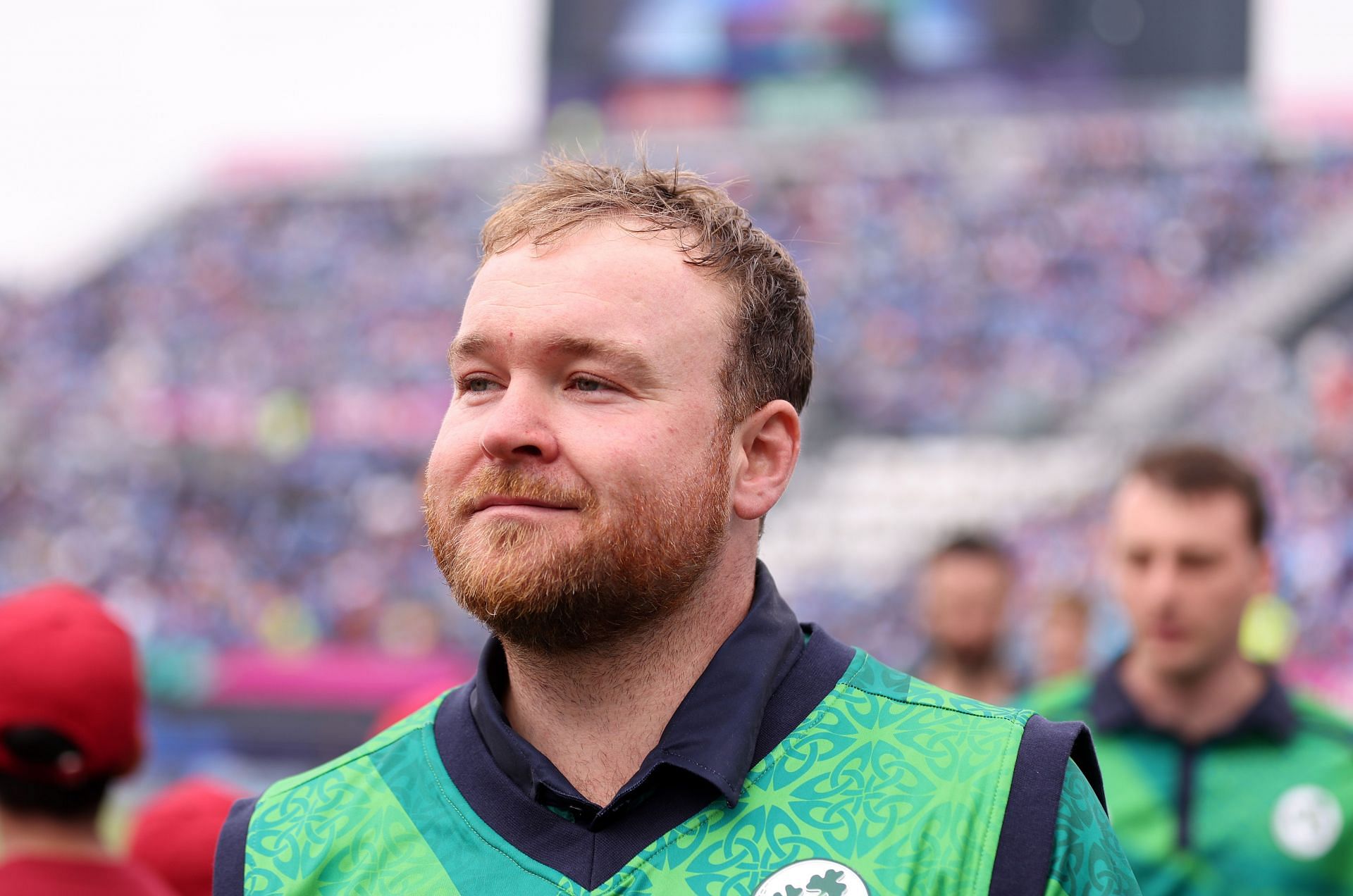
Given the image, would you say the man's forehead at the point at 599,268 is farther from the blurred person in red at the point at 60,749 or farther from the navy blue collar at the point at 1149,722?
the navy blue collar at the point at 1149,722

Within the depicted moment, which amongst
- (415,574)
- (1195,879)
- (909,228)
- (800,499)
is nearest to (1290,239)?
(909,228)

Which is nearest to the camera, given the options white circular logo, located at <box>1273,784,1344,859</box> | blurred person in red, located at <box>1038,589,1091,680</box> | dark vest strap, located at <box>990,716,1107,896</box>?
dark vest strap, located at <box>990,716,1107,896</box>

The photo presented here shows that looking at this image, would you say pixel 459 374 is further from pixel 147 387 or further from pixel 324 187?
pixel 324 187

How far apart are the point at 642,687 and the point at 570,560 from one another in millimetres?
211

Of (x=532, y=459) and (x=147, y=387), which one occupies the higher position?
(x=532, y=459)

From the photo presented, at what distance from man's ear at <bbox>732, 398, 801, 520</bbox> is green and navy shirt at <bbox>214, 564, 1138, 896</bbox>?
0.44 feet

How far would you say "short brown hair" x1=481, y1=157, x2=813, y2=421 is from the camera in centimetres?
179

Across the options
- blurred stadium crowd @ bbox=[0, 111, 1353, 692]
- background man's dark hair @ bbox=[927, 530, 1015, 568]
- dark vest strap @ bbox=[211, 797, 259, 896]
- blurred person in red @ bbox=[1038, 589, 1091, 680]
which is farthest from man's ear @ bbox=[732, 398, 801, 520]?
blurred stadium crowd @ bbox=[0, 111, 1353, 692]

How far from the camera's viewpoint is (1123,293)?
20625 millimetres

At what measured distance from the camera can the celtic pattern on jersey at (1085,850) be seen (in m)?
1.53

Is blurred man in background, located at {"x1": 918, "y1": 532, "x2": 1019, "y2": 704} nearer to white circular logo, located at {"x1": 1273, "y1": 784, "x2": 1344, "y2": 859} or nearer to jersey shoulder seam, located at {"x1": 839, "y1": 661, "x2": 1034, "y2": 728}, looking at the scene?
white circular logo, located at {"x1": 1273, "y1": 784, "x2": 1344, "y2": 859}

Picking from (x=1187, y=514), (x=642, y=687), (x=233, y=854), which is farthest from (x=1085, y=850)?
(x=1187, y=514)

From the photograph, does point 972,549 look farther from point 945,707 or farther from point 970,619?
point 945,707

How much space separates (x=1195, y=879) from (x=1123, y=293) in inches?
728
